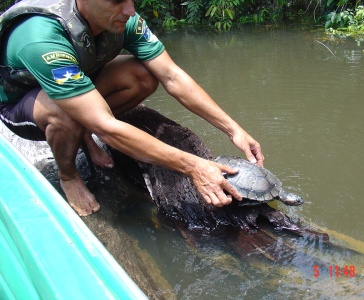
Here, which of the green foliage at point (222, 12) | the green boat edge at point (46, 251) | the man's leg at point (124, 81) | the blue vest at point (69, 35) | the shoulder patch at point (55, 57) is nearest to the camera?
the green boat edge at point (46, 251)

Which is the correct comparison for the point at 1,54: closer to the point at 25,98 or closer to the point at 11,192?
the point at 25,98

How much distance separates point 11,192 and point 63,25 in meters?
0.99

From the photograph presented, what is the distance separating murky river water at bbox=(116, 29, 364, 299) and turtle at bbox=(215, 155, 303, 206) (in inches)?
10.3

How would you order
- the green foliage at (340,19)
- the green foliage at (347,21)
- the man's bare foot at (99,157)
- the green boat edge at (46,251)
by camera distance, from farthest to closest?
the green foliage at (340,19)
the green foliage at (347,21)
the man's bare foot at (99,157)
the green boat edge at (46,251)

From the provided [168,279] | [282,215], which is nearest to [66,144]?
[168,279]

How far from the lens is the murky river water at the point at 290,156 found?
2.12 meters

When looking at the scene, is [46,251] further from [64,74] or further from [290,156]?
[290,156]

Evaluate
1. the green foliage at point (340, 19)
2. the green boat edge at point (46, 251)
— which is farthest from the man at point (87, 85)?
the green foliage at point (340, 19)

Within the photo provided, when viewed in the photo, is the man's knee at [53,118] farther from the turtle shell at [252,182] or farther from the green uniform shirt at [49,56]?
the turtle shell at [252,182]

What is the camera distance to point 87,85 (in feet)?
6.99

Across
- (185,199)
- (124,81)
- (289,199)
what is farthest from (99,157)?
(289,199)

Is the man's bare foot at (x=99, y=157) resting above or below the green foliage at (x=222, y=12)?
above

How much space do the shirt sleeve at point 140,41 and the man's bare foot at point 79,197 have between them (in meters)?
0.92

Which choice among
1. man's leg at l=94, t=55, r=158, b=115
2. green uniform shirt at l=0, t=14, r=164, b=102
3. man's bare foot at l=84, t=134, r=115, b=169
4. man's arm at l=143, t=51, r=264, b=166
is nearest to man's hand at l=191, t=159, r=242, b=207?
man's arm at l=143, t=51, r=264, b=166
